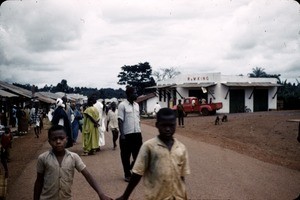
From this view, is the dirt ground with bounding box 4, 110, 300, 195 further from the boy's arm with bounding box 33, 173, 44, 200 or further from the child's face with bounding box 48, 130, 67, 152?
the child's face with bounding box 48, 130, 67, 152

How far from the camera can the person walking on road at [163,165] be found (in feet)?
10.9

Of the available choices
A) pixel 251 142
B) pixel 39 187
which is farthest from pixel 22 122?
pixel 39 187

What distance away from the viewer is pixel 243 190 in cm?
688

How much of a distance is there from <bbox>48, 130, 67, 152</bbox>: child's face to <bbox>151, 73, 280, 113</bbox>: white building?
1302 inches

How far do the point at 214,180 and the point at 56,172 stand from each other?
4.75 m

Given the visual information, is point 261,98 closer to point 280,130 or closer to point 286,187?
point 280,130

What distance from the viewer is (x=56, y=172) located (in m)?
3.66

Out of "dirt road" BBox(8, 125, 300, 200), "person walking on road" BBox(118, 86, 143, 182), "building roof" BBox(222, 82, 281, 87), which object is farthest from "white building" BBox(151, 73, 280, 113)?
"person walking on road" BBox(118, 86, 143, 182)

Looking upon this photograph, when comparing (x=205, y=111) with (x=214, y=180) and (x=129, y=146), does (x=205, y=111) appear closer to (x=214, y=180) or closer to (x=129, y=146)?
(x=214, y=180)

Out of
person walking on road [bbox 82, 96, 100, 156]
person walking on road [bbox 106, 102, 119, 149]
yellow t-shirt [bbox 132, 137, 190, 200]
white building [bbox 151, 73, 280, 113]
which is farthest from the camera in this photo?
white building [bbox 151, 73, 280, 113]

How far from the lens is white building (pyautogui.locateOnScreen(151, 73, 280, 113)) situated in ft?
122

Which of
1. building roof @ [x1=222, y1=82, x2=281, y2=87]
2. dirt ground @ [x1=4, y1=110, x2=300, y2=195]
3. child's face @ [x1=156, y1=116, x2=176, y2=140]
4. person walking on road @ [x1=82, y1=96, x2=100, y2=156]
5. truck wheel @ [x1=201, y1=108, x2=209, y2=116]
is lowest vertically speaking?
dirt ground @ [x1=4, y1=110, x2=300, y2=195]

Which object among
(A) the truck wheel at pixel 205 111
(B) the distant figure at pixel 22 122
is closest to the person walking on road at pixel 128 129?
(B) the distant figure at pixel 22 122

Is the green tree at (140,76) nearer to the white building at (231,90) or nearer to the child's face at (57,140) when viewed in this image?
the white building at (231,90)
